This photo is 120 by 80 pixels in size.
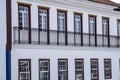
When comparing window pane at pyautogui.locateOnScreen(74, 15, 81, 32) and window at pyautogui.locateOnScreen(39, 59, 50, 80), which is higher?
window pane at pyautogui.locateOnScreen(74, 15, 81, 32)

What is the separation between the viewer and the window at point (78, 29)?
30703mm

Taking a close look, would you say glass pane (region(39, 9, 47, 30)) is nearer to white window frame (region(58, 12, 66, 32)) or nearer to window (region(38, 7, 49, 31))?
window (region(38, 7, 49, 31))

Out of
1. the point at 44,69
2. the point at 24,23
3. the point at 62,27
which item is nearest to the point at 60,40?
the point at 62,27

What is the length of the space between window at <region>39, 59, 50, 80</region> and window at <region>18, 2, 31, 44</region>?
1.72m

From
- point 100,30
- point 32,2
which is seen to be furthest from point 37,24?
point 100,30

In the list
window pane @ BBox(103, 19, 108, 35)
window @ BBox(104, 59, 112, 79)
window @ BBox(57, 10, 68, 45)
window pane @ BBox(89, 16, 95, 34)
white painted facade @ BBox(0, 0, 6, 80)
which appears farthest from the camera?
window pane @ BBox(103, 19, 108, 35)

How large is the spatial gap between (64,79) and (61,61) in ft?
4.02

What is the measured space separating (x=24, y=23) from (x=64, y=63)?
4.40 metres

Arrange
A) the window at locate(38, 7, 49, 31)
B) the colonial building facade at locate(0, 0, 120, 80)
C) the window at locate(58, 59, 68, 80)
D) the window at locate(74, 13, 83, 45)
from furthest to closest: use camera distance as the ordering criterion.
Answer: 1. the window at locate(74, 13, 83, 45)
2. the window at locate(58, 59, 68, 80)
3. the window at locate(38, 7, 49, 31)
4. the colonial building facade at locate(0, 0, 120, 80)

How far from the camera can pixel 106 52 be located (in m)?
33.7

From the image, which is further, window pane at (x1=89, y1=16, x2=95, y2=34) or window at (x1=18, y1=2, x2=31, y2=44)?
window pane at (x1=89, y1=16, x2=95, y2=34)

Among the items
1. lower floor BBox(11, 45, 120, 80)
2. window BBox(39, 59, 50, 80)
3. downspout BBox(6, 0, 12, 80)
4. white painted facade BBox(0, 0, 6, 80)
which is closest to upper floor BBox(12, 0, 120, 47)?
downspout BBox(6, 0, 12, 80)

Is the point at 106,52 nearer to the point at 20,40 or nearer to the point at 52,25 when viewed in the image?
the point at 52,25

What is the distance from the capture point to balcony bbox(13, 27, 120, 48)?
26438mm
